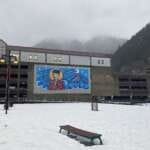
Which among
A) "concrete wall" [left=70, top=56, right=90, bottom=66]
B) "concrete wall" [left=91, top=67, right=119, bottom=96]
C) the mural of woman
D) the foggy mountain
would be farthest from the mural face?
the foggy mountain

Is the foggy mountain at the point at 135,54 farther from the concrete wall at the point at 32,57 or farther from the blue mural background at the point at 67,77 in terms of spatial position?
the concrete wall at the point at 32,57

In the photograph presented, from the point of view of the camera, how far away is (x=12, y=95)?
108250 mm

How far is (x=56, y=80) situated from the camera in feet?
348

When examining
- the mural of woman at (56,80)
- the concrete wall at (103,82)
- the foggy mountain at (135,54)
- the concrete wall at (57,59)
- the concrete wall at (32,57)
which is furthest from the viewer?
the foggy mountain at (135,54)

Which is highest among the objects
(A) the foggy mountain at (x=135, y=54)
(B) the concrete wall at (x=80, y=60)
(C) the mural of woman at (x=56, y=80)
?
(A) the foggy mountain at (x=135, y=54)

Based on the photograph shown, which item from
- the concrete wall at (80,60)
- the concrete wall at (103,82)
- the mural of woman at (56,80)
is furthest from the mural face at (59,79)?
the concrete wall at (80,60)

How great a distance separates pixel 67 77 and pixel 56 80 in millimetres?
4846

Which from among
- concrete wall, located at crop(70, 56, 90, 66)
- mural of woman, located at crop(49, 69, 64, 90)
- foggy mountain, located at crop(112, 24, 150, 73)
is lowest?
mural of woman, located at crop(49, 69, 64, 90)

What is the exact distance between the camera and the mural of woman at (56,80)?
105000 millimetres

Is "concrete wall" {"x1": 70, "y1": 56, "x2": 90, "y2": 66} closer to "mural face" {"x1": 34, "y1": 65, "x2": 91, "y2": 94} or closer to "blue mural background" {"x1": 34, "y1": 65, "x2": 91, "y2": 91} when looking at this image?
"blue mural background" {"x1": 34, "y1": 65, "x2": 91, "y2": 91}

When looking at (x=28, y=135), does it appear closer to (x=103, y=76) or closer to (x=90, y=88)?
(x=90, y=88)

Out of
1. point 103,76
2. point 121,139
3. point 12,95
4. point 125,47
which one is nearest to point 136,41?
point 125,47

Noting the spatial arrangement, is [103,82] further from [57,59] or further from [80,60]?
[57,59]

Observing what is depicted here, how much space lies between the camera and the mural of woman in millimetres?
105000
